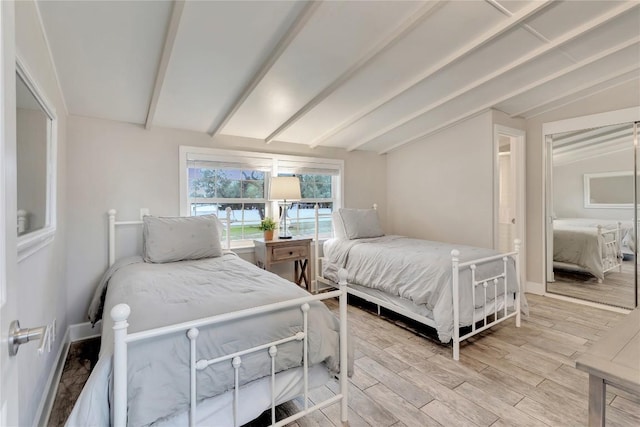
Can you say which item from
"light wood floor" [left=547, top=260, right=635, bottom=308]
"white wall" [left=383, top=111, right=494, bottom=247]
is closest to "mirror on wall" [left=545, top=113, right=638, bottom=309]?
"light wood floor" [left=547, top=260, right=635, bottom=308]

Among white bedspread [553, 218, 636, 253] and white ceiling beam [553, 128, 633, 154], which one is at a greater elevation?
white ceiling beam [553, 128, 633, 154]

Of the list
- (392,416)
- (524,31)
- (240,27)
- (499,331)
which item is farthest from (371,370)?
(524,31)

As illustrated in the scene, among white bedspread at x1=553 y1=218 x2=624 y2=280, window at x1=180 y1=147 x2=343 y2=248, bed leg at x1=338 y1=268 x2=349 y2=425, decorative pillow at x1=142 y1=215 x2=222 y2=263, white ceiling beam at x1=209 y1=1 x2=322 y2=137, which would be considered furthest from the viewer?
white bedspread at x1=553 y1=218 x2=624 y2=280

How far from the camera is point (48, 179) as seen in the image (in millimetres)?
2018

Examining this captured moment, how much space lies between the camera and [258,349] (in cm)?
137

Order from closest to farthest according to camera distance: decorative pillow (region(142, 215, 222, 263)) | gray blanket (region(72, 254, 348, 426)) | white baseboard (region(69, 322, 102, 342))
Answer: gray blanket (region(72, 254, 348, 426)) → decorative pillow (region(142, 215, 222, 263)) → white baseboard (region(69, 322, 102, 342))

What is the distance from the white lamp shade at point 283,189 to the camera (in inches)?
137

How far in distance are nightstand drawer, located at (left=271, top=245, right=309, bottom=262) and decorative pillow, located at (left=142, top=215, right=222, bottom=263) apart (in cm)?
71

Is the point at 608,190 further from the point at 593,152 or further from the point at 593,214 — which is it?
the point at 593,152

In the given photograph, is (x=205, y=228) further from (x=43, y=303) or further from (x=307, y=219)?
(x=307, y=219)

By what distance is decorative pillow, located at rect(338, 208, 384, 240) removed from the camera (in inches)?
148

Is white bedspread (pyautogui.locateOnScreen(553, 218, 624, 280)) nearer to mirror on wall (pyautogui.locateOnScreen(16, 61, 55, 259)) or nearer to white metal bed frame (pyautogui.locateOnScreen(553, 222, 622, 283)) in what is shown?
white metal bed frame (pyautogui.locateOnScreen(553, 222, 622, 283))

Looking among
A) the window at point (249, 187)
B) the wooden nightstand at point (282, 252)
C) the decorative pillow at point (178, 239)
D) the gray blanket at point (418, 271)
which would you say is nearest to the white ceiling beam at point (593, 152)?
the gray blanket at point (418, 271)

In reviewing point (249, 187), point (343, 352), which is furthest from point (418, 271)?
point (249, 187)
